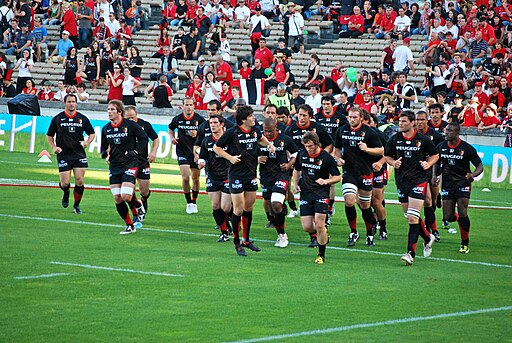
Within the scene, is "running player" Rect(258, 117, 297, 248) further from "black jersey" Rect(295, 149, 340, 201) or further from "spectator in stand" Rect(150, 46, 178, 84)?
"spectator in stand" Rect(150, 46, 178, 84)

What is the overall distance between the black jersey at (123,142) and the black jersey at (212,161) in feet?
3.87

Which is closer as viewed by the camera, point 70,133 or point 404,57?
point 70,133

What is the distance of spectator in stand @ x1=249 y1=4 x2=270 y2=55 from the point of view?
36750 mm

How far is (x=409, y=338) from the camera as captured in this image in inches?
419

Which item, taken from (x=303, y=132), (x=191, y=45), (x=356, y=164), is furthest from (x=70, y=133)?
(x=191, y=45)

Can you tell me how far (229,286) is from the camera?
13398mm

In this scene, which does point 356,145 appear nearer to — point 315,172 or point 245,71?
point 315,172

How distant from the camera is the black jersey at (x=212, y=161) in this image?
58.5ft

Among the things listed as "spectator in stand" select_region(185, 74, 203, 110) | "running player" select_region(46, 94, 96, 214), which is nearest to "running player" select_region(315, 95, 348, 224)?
"running player" select_region(46, 94, 96, 214)

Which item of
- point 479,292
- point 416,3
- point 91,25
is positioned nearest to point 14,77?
point 91,25

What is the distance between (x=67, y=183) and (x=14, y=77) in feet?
69.3

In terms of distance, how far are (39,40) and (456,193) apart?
92.0 ft

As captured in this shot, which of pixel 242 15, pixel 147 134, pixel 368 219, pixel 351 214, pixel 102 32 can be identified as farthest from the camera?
pixel 102 32

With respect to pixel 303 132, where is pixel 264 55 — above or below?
below
